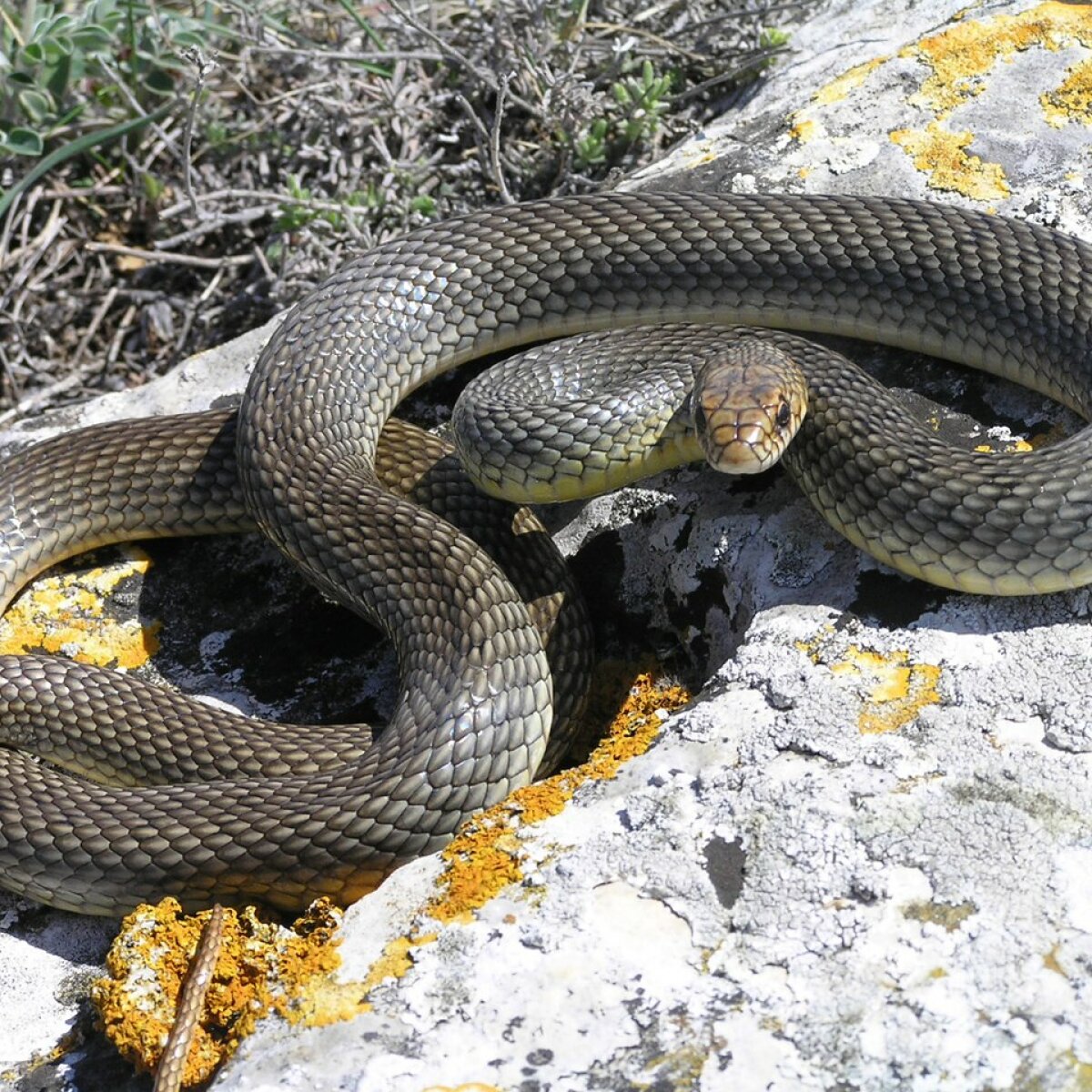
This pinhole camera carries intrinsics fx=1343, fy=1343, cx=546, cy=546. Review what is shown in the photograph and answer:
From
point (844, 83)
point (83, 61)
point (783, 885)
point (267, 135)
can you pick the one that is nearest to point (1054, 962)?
point (783, 885)

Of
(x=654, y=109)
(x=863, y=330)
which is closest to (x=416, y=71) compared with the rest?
(x=654, y=109)

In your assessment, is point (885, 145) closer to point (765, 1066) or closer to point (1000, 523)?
point (1000, 523)

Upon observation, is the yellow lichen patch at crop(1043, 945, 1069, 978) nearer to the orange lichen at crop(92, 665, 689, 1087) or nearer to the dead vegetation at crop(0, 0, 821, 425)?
the orange lichen at crop(92, 665, 689, 1087)

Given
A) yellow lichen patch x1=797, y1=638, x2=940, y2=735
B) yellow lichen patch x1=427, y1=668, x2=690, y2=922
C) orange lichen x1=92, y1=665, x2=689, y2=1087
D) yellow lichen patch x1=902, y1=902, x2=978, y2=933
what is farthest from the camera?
yellow lichen patch x1=797, y1=638, x2=940, y2=735

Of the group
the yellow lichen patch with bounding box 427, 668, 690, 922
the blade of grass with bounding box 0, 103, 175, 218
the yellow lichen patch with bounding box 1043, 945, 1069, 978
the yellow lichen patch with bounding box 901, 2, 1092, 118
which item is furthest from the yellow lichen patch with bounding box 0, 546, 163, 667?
the yellow lichen patch with bounding box 901, 2, 1092, 118

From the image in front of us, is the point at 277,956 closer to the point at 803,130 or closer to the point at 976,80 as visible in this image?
the point at 803,130
